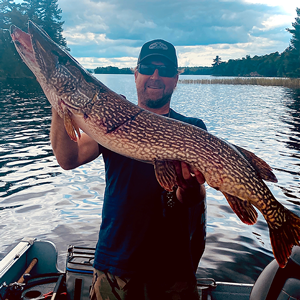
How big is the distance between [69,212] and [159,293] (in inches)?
172

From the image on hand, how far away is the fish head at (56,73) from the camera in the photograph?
2215 millimetres

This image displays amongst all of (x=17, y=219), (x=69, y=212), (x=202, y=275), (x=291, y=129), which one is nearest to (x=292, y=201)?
(x=202, y=275)

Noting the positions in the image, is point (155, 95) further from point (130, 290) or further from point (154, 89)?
point (130, 290)

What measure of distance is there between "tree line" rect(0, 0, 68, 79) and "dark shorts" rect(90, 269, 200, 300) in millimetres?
41616

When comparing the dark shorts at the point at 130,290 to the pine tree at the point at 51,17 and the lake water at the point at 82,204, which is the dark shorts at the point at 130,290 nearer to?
the lake water at the point at 82,204

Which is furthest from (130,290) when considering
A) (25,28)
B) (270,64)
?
(270,64)

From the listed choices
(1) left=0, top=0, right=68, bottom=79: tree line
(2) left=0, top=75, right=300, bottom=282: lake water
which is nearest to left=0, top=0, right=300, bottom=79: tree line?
(1) left=0, top=0, right=68, bottom=79: tree line

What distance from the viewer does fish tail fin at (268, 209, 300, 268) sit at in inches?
77.7

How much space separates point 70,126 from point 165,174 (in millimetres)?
766

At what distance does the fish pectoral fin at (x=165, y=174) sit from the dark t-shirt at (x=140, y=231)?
20 centimetres

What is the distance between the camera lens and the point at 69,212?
6086 millimetres

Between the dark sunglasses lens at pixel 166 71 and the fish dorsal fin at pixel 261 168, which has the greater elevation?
the dark sunglasses lens at pixel 166 71

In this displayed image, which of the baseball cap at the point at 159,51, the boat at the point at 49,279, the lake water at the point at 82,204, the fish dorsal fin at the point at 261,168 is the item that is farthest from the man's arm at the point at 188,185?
the lake water at the point at 82,204

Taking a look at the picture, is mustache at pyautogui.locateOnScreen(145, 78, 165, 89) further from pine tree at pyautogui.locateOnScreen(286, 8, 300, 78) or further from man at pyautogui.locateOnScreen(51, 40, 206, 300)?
pine tree at pyautogui.locateOnScreen(286, 8, 300, 78)
